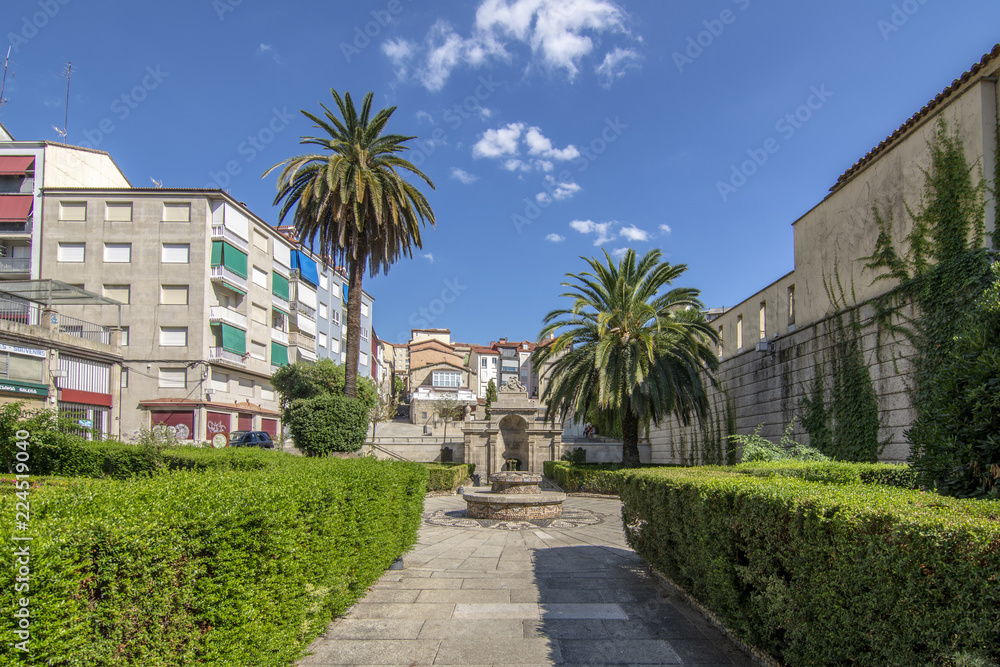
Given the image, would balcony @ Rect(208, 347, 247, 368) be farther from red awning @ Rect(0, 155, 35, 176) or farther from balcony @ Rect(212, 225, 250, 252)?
red awning @ Rect(0, 155, 35, 176)

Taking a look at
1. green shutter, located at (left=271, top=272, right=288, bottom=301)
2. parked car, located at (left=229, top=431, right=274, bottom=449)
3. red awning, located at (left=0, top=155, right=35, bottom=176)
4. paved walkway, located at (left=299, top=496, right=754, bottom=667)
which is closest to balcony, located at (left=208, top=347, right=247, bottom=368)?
parked car, located at (left=229, top=431, right=274, bottom=449)

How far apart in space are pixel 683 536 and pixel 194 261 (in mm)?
35207

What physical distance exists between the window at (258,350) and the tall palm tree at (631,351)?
23.8 metres

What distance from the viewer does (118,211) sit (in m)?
35.4

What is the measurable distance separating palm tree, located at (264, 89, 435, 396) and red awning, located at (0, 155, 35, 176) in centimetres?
2548

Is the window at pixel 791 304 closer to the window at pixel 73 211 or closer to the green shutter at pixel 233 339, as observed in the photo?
the green shutter at pixel 233 339

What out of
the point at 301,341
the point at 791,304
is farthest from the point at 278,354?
the point at 791,304

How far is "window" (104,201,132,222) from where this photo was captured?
35219mm

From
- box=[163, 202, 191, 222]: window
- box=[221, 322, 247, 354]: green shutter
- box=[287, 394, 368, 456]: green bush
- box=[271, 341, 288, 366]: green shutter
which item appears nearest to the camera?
box=[287, 394, 368, 456]: green bush

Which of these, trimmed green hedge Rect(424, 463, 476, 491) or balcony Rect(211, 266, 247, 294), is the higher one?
balcony Rect(211, 266, 247, 294)

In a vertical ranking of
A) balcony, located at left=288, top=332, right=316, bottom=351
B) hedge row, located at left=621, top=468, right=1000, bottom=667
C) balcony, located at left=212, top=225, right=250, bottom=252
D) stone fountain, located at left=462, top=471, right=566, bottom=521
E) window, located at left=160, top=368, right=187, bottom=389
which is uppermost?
balcony, located at left=212, top=225, right=250, bottom=252

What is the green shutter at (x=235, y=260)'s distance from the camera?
35938mm

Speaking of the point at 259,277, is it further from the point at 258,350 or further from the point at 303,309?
the point at 303,309

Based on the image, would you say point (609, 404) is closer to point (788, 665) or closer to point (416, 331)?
point (788, 665)
